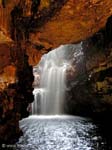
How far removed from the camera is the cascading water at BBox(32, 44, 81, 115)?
40938 mm

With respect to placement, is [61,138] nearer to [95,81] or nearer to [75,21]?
[75,21]

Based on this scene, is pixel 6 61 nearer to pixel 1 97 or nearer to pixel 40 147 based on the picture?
pixel 1 97

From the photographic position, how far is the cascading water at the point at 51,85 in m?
40.9

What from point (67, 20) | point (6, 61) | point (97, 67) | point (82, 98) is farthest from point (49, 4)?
point (82, 98)

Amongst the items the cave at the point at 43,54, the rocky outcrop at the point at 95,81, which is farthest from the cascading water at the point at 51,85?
the cave at the point at 43,54

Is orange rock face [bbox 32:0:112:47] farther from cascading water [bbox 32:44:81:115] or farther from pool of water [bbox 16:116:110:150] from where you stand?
cascading water [bbox 32:44:81:115]

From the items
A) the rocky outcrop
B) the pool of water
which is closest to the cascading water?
the rocky outcrop

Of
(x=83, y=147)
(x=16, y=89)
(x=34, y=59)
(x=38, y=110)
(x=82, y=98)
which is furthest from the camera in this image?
(x=38, y=110)

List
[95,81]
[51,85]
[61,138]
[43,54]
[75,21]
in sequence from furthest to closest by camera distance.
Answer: [51,85] → [95,81] → [43,54] → [61,138] → [75,21]

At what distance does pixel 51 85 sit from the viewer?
43.6 metres

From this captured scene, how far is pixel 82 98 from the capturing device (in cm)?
3697

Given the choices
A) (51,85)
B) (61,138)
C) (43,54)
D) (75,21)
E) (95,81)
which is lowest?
(61,138)

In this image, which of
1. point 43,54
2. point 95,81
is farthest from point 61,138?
point 95,81

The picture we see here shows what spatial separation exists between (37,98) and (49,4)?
83.5 feet
